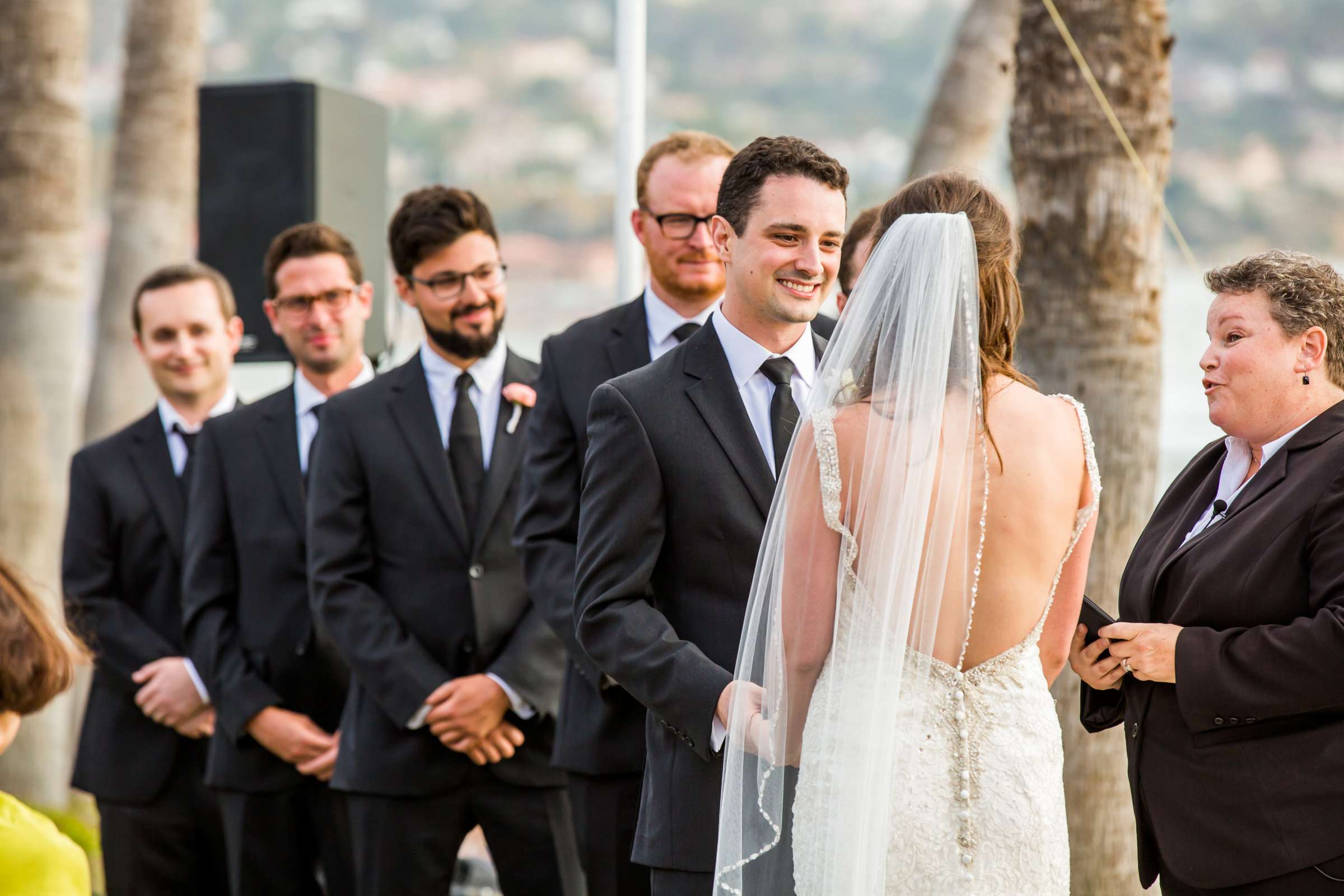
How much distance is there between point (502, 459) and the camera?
4.28 meters

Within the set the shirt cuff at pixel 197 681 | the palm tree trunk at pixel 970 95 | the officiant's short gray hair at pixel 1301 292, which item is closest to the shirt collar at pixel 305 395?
the shirt cuff at pixel 197 681

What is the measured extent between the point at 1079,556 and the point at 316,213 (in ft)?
13.5

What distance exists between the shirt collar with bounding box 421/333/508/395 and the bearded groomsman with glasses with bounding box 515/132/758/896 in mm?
445

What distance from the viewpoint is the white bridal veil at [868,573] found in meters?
2.55

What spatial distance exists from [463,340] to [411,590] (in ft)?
2.42

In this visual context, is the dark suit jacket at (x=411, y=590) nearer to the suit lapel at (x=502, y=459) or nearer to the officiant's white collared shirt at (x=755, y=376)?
the suit lapel at (x=502, y=459)

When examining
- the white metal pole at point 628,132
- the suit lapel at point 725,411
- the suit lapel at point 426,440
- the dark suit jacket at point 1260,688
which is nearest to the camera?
the dark suit jacket at point 1260,688

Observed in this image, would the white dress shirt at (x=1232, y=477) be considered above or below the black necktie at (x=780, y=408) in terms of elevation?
below

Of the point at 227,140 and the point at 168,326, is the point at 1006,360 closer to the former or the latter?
the point at 168,326

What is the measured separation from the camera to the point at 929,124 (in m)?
7.54

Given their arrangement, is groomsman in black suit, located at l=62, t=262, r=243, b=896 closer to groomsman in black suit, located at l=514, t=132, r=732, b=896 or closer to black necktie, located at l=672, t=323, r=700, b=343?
groomsman in black suit, located at l=514, t=132, r=732, b=896

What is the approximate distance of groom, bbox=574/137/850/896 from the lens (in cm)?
294

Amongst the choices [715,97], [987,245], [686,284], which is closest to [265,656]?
[686,284]

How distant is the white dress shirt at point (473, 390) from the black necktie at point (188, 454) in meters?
1.02
